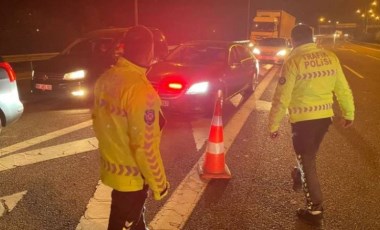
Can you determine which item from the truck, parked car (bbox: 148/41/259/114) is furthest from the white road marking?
the truck

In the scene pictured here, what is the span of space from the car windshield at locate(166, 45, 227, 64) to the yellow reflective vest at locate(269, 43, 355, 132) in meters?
5.00

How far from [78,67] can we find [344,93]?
23.8 feet

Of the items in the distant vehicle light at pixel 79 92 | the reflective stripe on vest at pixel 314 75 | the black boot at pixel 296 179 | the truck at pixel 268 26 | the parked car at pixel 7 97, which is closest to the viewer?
the reflective stripe on vest at pixel 314 75

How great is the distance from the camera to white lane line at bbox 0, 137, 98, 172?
206 inches

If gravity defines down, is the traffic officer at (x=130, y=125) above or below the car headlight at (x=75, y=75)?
above

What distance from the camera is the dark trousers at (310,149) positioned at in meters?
3.59

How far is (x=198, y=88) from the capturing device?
761 cm

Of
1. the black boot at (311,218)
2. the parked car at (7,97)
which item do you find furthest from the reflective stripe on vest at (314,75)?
the parked car at (7,97)

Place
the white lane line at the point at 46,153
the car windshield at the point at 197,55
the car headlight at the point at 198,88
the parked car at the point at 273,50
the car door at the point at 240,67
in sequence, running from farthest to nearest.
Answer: the parked car at the point at 273,50 < the car door at the point at 240,67 < the car windshield at the point at 197,55 < the car headlight at the point at 198,88 < the white lane line at the point at 46,153

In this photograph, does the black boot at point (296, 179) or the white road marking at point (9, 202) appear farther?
the black boot at point (296, 179)

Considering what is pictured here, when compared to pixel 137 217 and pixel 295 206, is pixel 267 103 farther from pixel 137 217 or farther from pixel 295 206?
pixel 137 217

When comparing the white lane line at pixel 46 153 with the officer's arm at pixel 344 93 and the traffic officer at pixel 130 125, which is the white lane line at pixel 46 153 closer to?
the traffic officer at pixel 130 125

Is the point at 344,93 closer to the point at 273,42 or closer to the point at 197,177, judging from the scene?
the point at 197,177

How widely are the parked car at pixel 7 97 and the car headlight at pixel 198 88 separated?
3203mm
